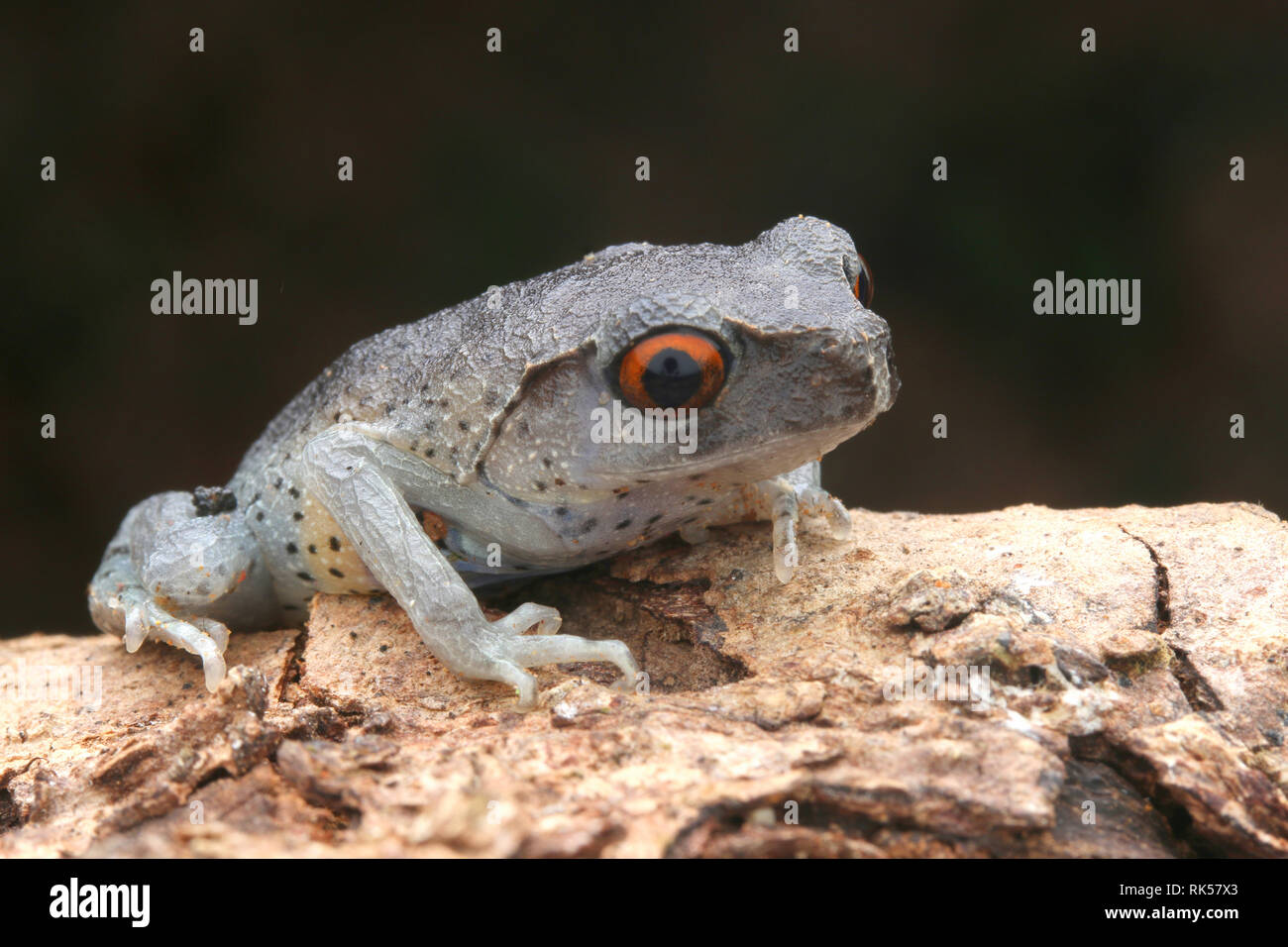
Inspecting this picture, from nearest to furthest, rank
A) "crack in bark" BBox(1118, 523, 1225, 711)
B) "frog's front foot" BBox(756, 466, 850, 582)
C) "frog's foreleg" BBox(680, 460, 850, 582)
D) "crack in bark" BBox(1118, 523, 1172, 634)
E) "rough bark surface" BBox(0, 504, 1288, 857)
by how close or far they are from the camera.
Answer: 1. "rough bark surface" BBox(0, 504, 1288, 857)
2. "crack in bark" BBox(1118, 523, 1225, 711)
3. "crack in bark" BBox(1118, 523, 1172, 634)
4. "frog's front foot" BBox(756, 466, 850, 582)
5. "frog's foreleg" BBox(680, 460, 850, 582)

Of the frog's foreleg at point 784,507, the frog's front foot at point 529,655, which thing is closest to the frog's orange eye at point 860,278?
the frog's foreleg at point 784,507

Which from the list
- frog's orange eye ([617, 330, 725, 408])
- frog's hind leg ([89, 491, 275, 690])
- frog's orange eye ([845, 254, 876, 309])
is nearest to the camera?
frog's orange eye ([617, 330, 725, 408])

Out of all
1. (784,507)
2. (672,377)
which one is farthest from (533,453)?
(784,507)

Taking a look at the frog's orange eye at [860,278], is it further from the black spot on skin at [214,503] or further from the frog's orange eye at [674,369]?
the black spot on skin at [214,503]

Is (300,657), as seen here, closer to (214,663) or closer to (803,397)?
(214,663)

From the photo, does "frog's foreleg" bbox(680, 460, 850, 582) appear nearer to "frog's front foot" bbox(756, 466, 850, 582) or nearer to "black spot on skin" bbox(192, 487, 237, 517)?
"frog's front foot" bbox(756, 466, 850, 582)

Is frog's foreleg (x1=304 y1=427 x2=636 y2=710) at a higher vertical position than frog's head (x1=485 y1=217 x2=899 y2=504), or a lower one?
lower

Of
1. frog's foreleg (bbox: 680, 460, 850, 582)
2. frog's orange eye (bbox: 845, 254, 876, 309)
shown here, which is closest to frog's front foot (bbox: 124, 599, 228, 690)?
frog's foreleg (bbox: 680, 460, 850, 582)

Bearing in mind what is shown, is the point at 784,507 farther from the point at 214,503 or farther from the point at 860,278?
the point at 214,503
